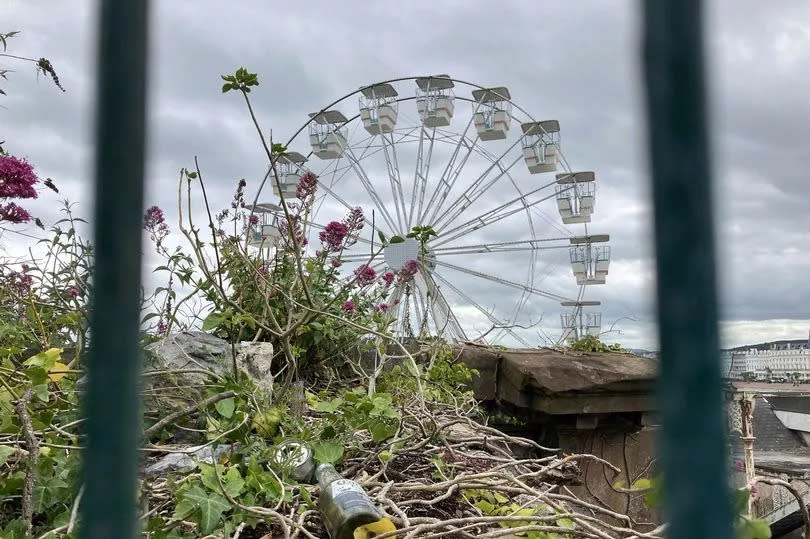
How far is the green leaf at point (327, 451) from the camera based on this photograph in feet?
4.69

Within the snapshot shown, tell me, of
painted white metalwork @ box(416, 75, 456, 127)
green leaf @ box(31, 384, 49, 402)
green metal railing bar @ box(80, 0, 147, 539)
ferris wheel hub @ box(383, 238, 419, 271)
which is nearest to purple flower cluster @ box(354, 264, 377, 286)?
green leaf @ box(31, 384, 49, 402)

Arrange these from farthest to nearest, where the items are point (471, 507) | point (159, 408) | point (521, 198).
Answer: point (521, 198), point (159, 408), point (471, 507)

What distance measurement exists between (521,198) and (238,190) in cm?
1035

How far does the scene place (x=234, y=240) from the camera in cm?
230

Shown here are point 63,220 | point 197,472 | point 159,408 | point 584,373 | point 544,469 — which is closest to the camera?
point 197,472

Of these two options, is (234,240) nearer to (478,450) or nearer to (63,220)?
(63,220)

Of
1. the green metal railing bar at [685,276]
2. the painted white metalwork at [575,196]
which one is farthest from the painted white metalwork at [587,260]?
the green metal railing bar at [685,276]

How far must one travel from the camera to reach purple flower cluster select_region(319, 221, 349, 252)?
8.09ft

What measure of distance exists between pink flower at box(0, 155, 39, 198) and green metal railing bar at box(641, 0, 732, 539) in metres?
1.63

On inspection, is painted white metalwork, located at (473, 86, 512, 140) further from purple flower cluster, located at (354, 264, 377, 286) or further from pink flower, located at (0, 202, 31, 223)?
pink flower, located at (0, 202, 31, 223)

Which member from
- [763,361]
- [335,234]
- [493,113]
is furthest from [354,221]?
[493,113]

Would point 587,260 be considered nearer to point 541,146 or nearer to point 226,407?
point 541,146

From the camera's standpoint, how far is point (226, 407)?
134cm

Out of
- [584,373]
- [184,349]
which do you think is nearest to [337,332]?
[184,349]
